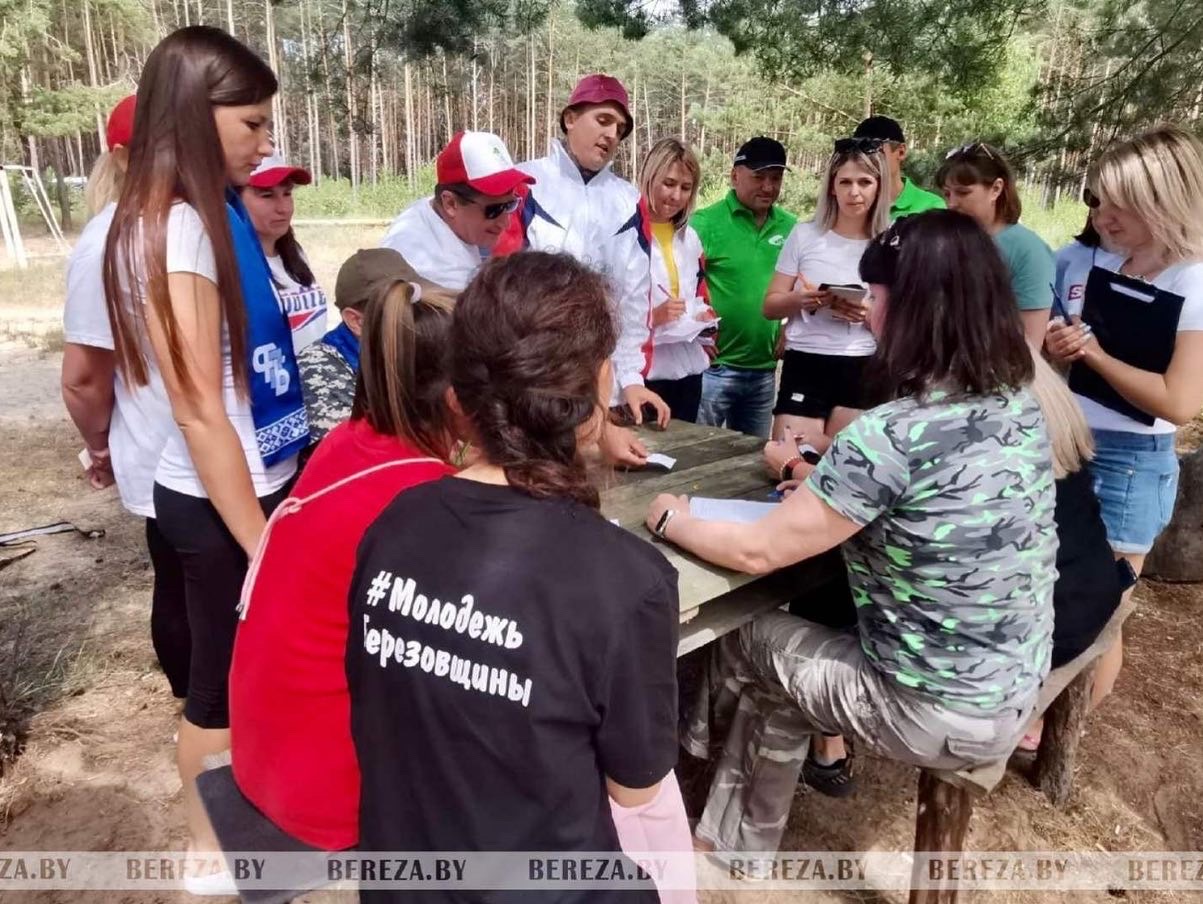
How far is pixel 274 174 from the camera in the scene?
8.36 ft

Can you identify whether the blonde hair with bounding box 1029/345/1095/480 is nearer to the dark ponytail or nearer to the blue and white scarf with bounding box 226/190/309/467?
the dark ponytail

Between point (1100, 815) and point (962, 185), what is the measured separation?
2108mm

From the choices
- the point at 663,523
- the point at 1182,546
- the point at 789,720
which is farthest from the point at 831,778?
the point at 1182,546

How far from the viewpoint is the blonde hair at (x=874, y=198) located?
306 cm

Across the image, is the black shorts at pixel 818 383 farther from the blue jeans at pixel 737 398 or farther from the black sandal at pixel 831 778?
the black sandal at pixel 831 778

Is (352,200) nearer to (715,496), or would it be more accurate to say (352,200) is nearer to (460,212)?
(460,212)

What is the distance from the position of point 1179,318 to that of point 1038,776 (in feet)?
4.55

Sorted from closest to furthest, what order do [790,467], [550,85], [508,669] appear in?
[508,669] < [790,467] < [550,85]

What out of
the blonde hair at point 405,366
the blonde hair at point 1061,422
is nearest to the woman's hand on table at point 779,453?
the blonde hair at point 1061,422

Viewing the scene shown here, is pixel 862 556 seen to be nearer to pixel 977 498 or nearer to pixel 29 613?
pixel 977 498

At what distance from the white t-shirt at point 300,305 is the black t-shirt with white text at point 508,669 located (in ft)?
4.78

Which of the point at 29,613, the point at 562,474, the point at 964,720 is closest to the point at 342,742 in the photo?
the point at 562,474

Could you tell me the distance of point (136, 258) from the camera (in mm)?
1476

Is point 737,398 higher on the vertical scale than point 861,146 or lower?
lower
